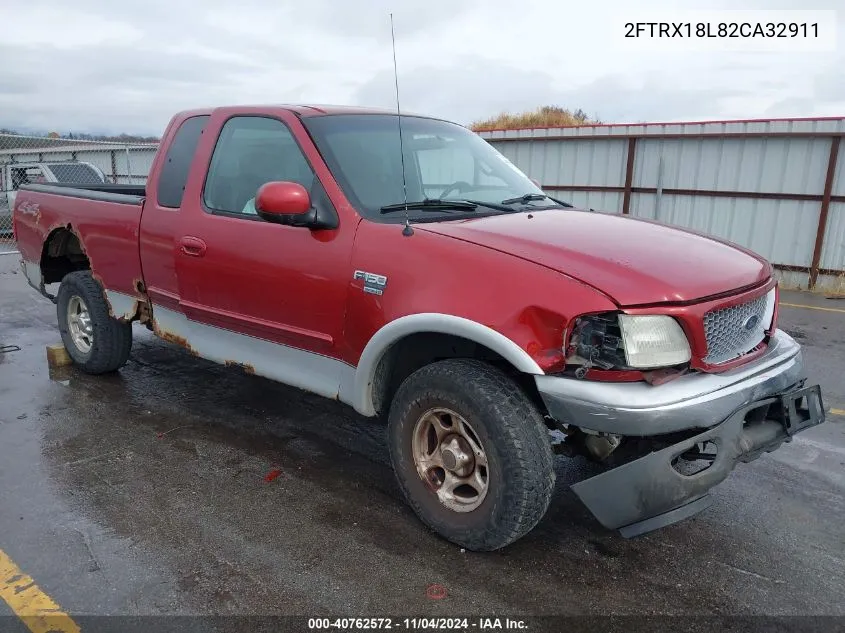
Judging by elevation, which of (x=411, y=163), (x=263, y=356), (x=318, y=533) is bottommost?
(x=318, y=533)

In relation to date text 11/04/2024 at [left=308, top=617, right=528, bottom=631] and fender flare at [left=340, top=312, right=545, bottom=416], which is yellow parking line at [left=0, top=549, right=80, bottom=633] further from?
fender flare at [left=340, top=312, right=545, bottom=416]

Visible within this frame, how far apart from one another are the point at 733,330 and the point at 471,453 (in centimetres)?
121

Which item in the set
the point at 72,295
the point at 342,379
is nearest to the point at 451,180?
the point at 342,379

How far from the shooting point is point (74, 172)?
12430 mm

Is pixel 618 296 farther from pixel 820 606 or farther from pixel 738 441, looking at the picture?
pixel 820 606

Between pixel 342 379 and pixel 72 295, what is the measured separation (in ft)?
10.3

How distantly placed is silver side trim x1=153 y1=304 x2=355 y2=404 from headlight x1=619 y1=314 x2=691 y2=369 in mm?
1384

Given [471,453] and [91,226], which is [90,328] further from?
[471,453]

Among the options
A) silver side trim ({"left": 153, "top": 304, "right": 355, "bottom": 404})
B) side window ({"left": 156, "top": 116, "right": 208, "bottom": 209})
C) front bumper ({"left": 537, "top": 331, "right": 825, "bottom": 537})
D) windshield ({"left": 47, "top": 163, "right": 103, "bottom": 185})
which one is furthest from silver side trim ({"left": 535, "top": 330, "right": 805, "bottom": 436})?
windshield ({"left": 47, "top": 163, "right": 103, "bottom": 185})

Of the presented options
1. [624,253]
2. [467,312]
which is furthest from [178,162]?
[624,253]

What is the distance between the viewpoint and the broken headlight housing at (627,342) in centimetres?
249

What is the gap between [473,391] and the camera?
2.72 meters

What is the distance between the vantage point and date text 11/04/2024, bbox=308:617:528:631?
2488 millimetres

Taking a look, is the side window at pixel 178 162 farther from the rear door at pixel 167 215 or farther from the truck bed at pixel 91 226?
the truck bed at pixel 91 226
